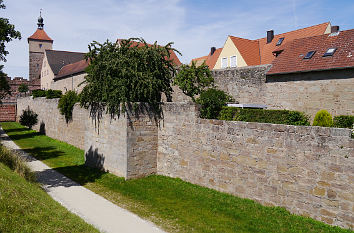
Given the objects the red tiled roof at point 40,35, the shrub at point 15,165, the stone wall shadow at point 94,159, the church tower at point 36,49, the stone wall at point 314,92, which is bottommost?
the stone wall shadow at point 94,159

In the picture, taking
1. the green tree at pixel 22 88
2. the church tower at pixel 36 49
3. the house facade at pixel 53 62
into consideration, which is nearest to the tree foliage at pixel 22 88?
the green tree at pixel 22 88

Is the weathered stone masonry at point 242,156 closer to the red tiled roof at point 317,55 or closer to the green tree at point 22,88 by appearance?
the red tiled roof at point 317,55

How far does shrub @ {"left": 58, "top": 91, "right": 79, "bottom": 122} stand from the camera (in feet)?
69.8

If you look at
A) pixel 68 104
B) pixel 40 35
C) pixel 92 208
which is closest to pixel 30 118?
pixel 68 104

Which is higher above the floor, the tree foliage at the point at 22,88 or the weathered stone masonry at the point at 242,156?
the tree foliage at the point at 22,88

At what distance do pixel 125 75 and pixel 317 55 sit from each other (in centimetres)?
961

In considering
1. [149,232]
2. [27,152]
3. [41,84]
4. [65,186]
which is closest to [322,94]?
[149,232]

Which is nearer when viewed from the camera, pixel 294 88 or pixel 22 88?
pixel 294 88

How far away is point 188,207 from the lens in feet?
27.7

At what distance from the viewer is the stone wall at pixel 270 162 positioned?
6.77 m

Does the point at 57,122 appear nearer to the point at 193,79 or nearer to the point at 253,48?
the point at 193,79

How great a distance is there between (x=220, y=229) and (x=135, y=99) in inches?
268

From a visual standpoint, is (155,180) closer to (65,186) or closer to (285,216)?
(65,186)

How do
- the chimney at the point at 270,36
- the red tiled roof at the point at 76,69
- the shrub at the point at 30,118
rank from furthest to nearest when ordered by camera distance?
1. the red tiled roof at the point at 76,69
2. the shrub at the point at 30,118
3. the chimney at the point at 270,36
